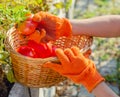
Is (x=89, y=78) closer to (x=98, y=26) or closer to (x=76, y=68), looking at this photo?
(x=76, y=68)

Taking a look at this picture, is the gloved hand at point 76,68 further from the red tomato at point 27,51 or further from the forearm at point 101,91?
the red tomato at point 27,51

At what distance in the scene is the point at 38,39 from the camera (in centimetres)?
212

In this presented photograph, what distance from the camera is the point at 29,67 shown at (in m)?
1.99

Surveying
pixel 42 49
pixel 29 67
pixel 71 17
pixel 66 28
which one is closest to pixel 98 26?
pixel 66 28

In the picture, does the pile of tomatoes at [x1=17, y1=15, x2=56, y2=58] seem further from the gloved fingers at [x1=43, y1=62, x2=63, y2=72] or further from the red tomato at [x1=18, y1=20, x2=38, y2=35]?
the gloved fingers at [x1=43, y1=62, x2=63, y2=72]

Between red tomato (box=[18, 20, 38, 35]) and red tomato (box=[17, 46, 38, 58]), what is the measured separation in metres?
0.09

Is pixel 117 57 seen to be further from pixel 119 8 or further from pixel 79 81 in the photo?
pixel 79 81

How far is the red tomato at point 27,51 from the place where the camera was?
2066mm

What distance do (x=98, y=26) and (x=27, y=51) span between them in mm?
467

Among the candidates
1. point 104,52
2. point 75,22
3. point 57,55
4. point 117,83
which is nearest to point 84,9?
point 104,52

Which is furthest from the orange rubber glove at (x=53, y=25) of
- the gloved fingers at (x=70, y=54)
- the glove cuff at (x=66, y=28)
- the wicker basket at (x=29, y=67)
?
the gloved fingers at (x=70, y=54)

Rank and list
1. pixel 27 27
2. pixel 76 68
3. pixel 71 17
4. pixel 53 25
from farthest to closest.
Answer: pixel 71 17 < pixel 53 25 < pixel 27 27 < pixel 76 68

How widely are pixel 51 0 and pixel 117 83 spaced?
104 cm

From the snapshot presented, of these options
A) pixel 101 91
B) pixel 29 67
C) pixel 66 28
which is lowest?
pixel 101 91
